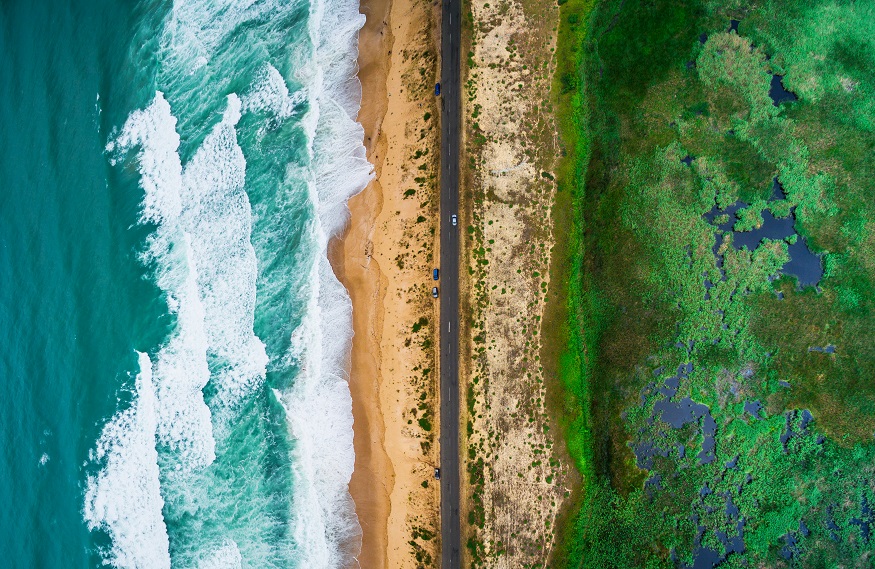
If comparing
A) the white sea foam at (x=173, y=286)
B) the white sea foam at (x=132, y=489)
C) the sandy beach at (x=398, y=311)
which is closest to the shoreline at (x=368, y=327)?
the sandy beach at (x=398, y=311)

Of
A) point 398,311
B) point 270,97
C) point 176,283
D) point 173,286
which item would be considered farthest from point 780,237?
point 173,286

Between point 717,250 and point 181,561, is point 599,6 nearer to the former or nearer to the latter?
point 717,250

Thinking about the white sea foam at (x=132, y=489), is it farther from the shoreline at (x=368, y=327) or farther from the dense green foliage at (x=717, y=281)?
the dense green foliage at (x=717, y=281)

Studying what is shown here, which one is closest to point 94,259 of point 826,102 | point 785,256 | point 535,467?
point 535,467

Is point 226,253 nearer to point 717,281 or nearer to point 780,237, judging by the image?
point 717,281

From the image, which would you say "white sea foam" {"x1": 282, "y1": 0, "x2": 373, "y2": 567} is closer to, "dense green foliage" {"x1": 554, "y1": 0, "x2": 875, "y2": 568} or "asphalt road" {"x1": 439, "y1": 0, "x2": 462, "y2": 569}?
"asphalt road" {"x1": 439, "y1": 0, "x2": 462, "y2": 569}

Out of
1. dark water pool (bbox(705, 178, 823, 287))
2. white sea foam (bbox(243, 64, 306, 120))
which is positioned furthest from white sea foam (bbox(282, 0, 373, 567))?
dark water pool (bbox(705, 178, 823, 287))
